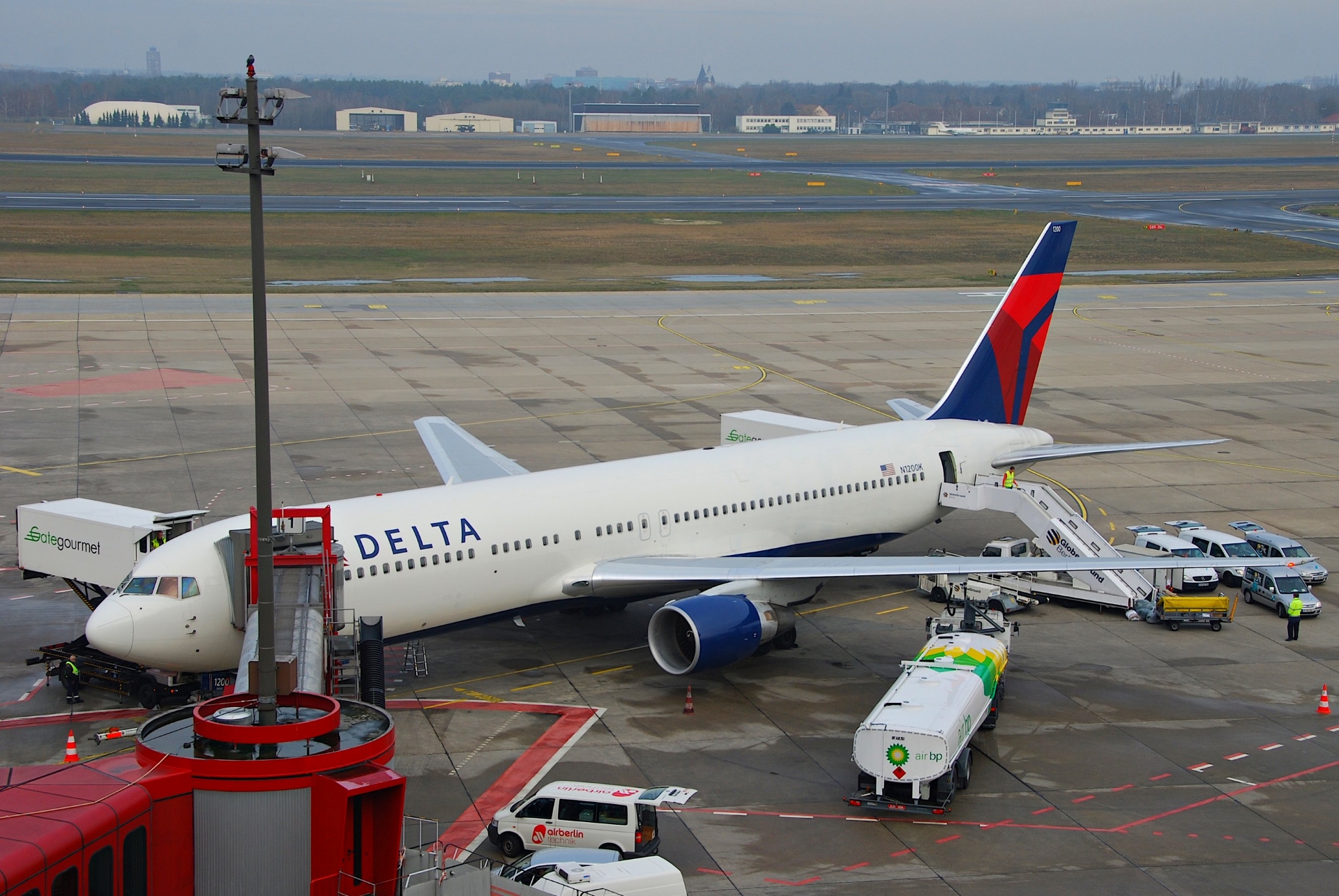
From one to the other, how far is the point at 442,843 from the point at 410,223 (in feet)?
390

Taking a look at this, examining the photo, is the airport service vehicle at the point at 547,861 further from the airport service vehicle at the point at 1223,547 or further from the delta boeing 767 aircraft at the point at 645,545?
the airport service vehicle at the point at 1223,547

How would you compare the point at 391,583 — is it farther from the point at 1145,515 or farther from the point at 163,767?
the point at 1145,515

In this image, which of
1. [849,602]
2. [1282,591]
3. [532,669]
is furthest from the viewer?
[849,602]

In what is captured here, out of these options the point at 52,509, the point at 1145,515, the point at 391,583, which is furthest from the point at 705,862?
the point at 1145,515

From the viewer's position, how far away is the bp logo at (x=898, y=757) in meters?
24.9

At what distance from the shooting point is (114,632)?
→ 27234mm

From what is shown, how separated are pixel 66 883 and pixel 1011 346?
35.3 meters

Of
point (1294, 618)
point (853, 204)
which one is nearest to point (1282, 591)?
point (1294, 618)

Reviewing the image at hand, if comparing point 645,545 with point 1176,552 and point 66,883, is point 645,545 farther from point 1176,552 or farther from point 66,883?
point 66,883

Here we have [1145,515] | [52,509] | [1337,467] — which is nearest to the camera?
[52,509]

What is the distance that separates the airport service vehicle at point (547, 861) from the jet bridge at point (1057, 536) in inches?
769

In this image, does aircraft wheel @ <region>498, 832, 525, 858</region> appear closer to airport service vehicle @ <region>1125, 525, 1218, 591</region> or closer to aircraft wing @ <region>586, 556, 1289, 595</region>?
aircraft wing @ <region>586, 556, 1289, 595</region>

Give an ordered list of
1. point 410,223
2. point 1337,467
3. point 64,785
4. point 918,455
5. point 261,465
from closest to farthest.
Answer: point 64,785
point 261,465
point 918,455
point 1337,467
point 410,223

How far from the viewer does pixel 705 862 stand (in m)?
23.4
